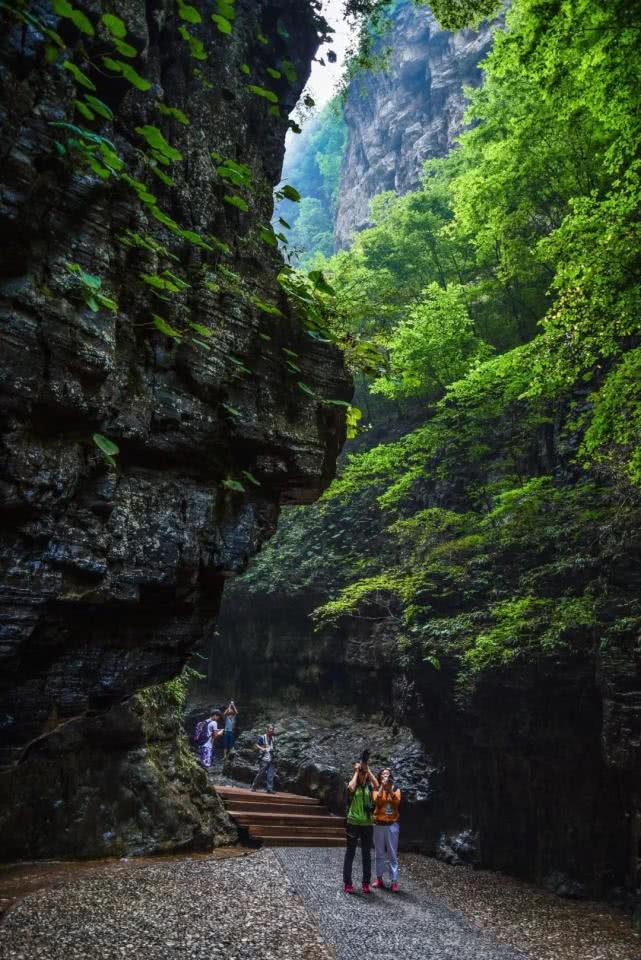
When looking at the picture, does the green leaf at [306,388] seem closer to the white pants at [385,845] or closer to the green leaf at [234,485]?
the green leaf at [234,485]

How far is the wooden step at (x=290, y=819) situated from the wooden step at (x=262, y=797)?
0.63 metres

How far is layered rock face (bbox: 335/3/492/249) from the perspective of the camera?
107ft

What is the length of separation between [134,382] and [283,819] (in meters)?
12.0

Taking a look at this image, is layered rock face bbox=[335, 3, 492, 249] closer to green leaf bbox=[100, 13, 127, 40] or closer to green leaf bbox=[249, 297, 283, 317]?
green leaf bbox=[249, 297, 283, 317]

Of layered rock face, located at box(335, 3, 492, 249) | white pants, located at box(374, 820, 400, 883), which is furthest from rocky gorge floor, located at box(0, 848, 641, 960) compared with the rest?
layered rock face, located at box(335, 3, 492, 249)

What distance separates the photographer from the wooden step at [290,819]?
1312 centimetres

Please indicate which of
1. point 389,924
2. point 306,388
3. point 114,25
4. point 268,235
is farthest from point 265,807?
point 114,25

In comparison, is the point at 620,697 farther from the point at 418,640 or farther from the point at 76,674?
the point at 76,674

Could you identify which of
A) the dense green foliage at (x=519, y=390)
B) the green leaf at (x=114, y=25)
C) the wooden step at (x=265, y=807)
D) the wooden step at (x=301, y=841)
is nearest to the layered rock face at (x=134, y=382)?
the green leaf at (x=114, y=25)

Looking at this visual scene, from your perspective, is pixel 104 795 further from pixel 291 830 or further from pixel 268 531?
pixel 268 531

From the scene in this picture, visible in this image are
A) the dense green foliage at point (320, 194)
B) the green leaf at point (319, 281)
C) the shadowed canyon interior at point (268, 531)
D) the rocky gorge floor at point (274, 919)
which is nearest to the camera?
the shadowed canyon interior at point (268, 531)

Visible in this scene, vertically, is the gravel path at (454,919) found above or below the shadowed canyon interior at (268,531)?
below

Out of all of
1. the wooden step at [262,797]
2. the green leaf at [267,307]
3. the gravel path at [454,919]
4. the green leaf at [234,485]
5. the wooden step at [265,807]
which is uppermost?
the green leaf at [267,307]

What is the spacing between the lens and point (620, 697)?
11.2 meters
